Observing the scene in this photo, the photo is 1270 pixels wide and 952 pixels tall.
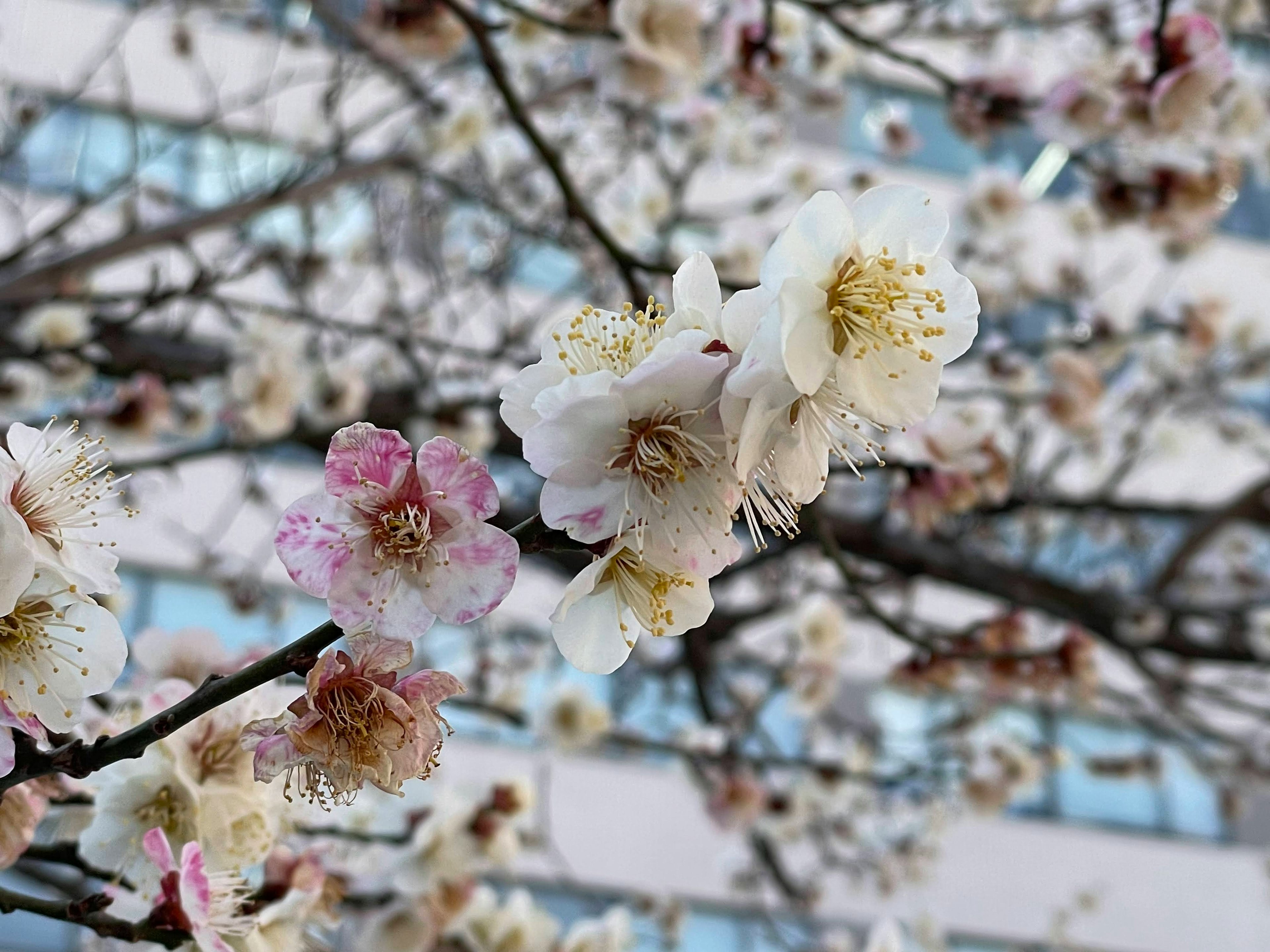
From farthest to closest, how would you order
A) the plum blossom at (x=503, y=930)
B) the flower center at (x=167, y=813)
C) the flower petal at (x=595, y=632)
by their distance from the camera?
1. the plum blossom at (x=503, y=930)
2. the flower center at (x=167, y=813)
3. the flower petal at (x=595, y=632)

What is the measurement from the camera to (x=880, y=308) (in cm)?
70

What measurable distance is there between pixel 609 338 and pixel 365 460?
172 mm

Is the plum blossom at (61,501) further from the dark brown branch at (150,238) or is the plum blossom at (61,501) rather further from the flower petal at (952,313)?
the dark brown branch at (150,238)

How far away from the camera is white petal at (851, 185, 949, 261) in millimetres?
723

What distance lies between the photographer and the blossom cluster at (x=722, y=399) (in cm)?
63

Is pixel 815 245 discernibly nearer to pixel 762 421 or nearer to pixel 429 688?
pixel 762 421

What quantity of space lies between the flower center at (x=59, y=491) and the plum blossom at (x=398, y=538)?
0.38ft

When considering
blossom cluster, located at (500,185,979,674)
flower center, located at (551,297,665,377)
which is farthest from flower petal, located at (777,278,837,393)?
flower center, located at (551,297,665,377)

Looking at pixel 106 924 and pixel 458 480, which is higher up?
pixel 458 480

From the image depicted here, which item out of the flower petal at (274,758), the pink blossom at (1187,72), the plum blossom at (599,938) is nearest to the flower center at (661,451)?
the flower petal at (274,758)

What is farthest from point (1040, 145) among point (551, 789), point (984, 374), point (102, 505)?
point (102, 505)

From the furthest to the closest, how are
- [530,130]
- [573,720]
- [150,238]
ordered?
[573,720] → [150,238] → [530,130]

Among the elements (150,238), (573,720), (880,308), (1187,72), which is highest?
(150,238)

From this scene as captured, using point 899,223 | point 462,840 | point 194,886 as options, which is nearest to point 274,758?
point 194,886
